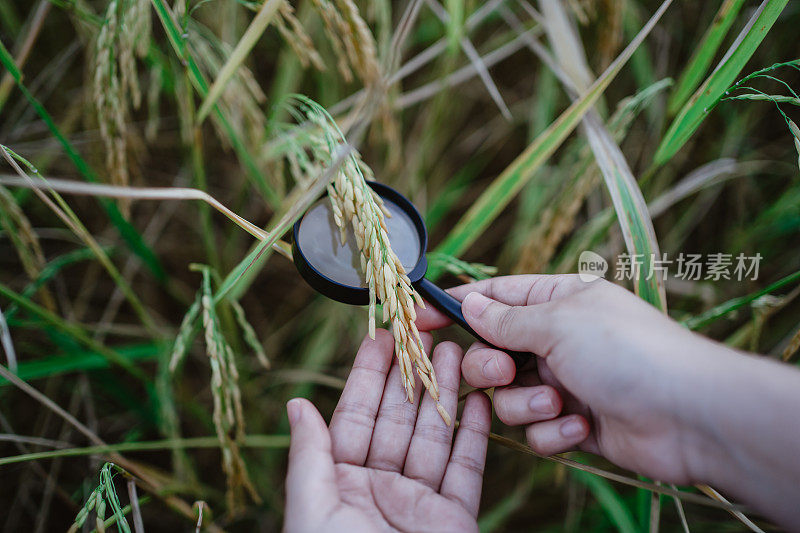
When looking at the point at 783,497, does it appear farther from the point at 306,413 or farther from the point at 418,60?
the point at 418,60

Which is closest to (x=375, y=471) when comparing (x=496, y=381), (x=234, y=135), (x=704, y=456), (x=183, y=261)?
(x=496, y=381)

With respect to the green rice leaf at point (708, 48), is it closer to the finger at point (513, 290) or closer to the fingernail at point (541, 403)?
the finger at point (513, 290)

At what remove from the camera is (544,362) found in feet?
3.66

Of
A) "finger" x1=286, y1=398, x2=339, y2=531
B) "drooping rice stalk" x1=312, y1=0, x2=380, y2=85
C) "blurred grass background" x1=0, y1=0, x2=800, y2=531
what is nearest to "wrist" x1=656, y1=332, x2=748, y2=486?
"blurred grass background" x1=0, y1=0, x2=800, y2=531

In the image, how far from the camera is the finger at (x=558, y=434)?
1.00 metres

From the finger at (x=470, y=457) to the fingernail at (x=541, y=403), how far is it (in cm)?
12

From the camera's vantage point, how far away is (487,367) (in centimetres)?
104

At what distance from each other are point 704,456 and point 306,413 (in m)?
0.72

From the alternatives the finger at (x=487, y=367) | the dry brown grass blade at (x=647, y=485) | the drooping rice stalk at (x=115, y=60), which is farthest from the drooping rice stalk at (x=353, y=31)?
the dry brown grass blade at (x=647, y=485)

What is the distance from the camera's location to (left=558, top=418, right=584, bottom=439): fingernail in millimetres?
1002

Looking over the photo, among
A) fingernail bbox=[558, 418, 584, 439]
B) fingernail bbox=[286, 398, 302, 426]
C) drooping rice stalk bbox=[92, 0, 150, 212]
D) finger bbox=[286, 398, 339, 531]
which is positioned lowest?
finger bbox=[286, 398, 339, 531]

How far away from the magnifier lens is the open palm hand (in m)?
0.18

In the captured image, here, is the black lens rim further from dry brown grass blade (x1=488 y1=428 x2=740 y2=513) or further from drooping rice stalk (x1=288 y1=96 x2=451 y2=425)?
dry brown grass blade (x1=488 y1=428 x2=740 y2=513)

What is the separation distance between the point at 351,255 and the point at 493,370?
371mm
